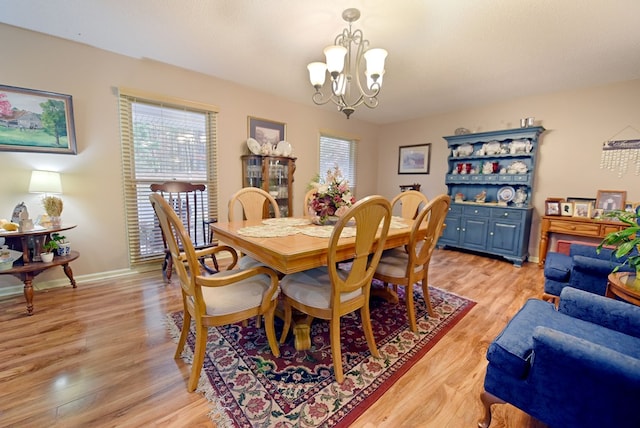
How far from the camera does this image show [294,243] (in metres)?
1.54

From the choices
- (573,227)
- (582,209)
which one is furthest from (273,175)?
(582,209)

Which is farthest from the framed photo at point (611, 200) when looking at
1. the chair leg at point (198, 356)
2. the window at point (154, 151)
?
the window at point (154, 151)

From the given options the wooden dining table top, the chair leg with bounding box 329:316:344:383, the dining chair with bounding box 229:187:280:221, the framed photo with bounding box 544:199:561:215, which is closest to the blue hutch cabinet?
the framed photo with bounding box 544:199:561:215

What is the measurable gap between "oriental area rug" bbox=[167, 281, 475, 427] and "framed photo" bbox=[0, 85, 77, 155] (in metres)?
2.08

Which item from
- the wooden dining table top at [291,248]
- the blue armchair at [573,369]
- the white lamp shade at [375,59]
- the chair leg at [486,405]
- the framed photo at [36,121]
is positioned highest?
the white lamp shade at [375,59]

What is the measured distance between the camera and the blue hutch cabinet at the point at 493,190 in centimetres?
370

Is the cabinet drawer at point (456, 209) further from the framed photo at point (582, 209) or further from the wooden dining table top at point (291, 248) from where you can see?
the wooden dining table top at point (291, 248)

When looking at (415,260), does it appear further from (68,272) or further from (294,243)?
(68,272)

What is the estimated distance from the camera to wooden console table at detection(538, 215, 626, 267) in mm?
3098

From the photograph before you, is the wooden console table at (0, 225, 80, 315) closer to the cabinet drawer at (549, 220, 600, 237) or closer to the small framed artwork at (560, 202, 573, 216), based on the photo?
the cabinet drawer at (549, 220, 600, 237)

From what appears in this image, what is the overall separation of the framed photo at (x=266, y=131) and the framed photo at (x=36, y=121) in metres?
1.92

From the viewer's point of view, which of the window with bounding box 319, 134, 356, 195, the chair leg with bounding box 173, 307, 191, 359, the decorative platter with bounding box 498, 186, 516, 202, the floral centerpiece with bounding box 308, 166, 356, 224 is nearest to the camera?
the chair leg with bounding box 173, 307, 191, 359

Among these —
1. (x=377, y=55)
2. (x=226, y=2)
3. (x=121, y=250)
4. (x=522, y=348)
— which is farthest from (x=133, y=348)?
(x=377, y=55)

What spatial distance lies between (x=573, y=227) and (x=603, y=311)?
2672 mm
